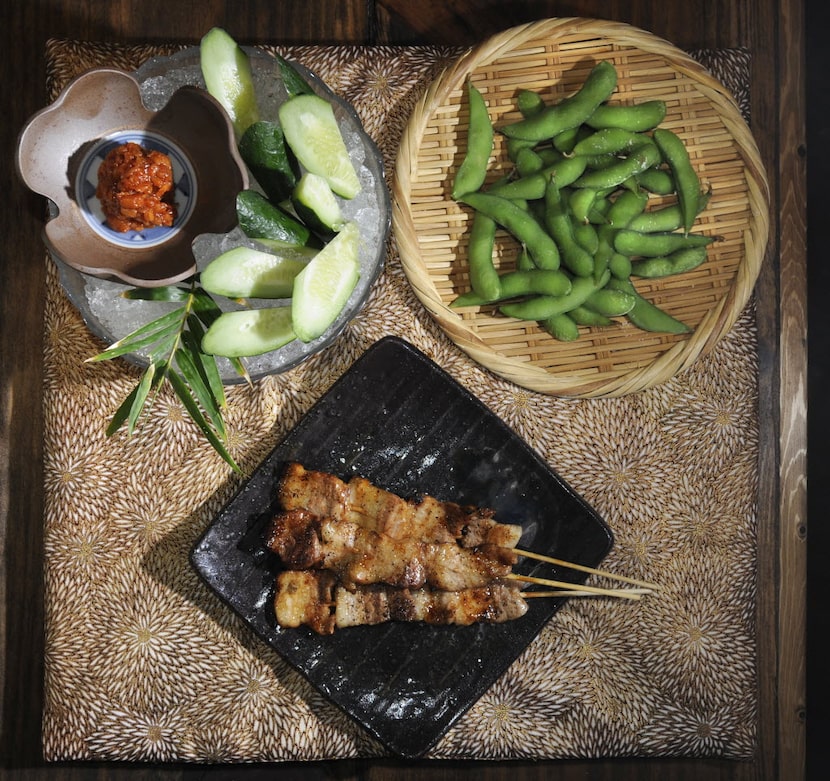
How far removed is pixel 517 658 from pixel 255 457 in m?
1.20

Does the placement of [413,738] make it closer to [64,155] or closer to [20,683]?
[20,683]

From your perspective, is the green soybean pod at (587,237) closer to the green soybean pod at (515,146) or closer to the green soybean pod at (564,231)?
the green soybean pod at (564,231)

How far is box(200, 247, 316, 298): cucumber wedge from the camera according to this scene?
253 cm

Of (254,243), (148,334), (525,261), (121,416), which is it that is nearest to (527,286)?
(525,261)

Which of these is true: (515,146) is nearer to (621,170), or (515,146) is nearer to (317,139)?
(621,170)

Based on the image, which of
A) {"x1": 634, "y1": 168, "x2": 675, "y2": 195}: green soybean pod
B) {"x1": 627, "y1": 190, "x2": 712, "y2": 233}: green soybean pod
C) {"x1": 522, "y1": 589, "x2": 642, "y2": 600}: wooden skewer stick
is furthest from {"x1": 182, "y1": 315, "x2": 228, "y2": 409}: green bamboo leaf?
{"x1": 634, "y1": 168, "x2": 675, "y2": 195}: green soybean pod

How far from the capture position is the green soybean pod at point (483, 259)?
2928mm

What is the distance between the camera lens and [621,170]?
2912 millimetres

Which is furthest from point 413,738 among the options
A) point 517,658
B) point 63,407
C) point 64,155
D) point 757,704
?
point 64,155

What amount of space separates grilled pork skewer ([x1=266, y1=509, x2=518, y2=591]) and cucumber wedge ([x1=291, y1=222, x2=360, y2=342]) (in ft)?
2.31

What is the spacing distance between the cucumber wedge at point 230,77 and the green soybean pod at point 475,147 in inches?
29.0

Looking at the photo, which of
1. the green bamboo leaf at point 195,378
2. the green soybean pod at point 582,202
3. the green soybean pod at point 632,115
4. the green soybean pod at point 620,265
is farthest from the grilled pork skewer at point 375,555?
the green soybean pod at point 632,115

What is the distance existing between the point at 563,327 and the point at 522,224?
1.30 ft

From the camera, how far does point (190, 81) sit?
9.14ft
